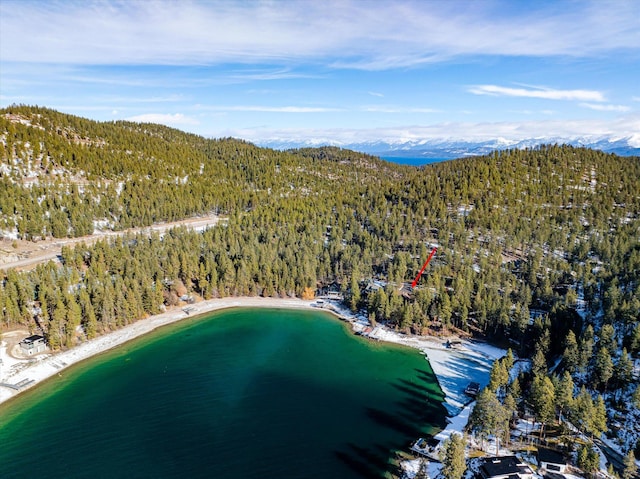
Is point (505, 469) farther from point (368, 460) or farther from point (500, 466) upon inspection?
point (368, 460)

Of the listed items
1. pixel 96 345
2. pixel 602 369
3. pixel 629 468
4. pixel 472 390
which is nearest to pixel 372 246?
pixel 472 390

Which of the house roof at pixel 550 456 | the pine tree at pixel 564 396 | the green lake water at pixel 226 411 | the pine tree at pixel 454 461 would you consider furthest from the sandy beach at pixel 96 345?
the house roof at pixel 550 456

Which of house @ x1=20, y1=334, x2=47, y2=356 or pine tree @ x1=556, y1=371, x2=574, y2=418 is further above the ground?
pine tree @ x1=556, y1=371, x2=574, y2=418

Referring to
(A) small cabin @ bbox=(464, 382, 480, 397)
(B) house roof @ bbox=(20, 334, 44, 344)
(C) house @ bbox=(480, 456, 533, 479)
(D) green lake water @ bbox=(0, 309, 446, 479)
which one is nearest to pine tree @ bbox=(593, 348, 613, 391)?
(A) small cabin @ bbox=(464, 382, 480, 397)

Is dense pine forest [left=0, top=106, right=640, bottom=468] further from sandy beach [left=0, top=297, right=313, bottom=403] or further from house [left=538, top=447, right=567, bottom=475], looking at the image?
house [left=538, top=447, right=567, bottom=475]

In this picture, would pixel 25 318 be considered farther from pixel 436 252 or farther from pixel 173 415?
pixel 436 252

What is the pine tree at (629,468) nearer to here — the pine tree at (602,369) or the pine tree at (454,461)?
the pine tree at (602,369)
